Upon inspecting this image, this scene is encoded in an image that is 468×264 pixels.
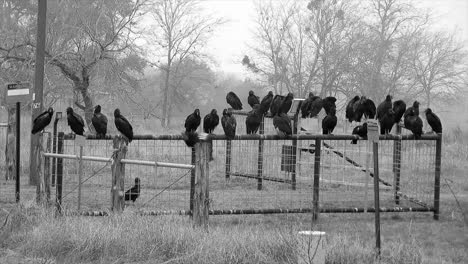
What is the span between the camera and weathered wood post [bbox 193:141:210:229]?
25.1ft

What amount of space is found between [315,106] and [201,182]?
4491 millimetres

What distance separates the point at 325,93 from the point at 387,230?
84.0 ft

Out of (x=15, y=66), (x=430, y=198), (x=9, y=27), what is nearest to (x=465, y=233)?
(x=430, y=198)

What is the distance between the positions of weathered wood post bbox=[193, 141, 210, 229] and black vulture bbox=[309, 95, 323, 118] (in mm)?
4349

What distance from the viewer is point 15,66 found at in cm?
1697

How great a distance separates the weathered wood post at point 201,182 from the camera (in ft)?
25.1

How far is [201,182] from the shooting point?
7676 millimetres

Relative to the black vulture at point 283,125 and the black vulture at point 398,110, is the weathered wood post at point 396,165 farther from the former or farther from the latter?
the black vulture at point 283,125

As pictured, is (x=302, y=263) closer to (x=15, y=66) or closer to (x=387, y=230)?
(x=387, y=230)

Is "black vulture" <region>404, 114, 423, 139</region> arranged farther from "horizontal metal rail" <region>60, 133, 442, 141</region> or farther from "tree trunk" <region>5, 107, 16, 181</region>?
"tree trunk" <region>5, 107, 16, 181</region>

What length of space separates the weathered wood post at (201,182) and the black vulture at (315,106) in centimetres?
435

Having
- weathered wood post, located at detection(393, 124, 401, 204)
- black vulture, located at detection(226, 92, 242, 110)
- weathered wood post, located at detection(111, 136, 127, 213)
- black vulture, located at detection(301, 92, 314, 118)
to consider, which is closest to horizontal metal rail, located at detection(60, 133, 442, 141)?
weathered wood post, located at detection(111, 136, 127, 213)

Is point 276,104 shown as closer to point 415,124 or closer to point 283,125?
point 283,125

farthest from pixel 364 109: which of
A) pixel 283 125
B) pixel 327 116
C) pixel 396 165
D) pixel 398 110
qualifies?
pixel 283 125
